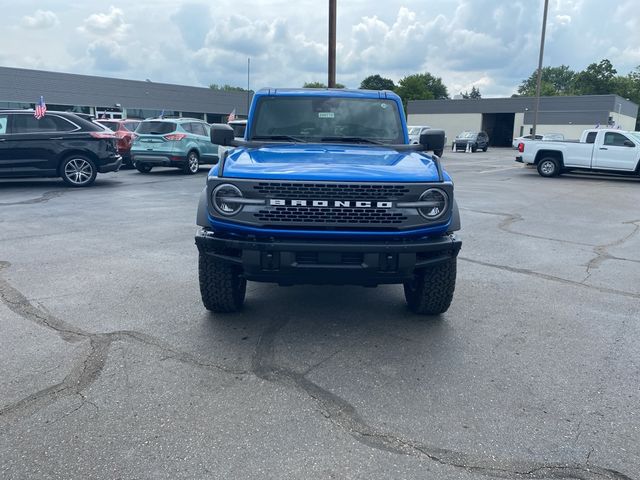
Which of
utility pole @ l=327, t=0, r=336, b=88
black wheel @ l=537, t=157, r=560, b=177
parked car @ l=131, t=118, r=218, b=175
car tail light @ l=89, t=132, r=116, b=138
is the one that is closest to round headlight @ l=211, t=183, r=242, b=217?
car tail light @ l=89, t=132, r=116, b=138

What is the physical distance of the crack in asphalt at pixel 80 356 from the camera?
124 inches

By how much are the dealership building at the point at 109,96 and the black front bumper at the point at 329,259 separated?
1718 inches

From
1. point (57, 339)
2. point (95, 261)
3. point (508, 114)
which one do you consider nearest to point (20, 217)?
point (95, 261)

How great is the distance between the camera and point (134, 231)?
8.09 metres

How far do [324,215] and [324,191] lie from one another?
0.55 feet

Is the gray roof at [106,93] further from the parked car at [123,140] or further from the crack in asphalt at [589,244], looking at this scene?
the crack in asphalt at [589,244]

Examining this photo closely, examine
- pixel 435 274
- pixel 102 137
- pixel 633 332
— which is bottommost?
pixel 633 332

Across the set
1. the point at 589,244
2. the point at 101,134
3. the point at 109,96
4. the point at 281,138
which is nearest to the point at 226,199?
the point at 281,138

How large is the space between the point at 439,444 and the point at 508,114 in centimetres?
6424

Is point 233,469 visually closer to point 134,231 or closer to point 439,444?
point 439,444

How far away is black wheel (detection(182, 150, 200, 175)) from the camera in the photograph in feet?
55.5

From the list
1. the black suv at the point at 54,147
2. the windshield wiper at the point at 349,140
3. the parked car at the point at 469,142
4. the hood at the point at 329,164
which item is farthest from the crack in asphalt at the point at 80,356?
the parked car at the point at 469,142

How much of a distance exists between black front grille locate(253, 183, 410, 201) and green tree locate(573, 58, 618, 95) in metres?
105

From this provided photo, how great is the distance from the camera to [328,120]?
5.36 meters
